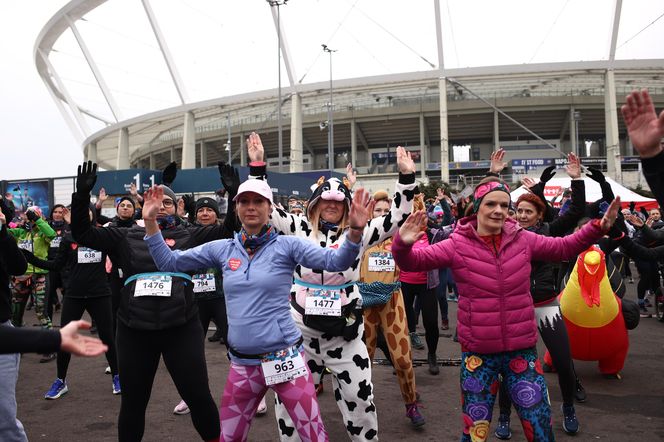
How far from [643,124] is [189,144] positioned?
4776 cm

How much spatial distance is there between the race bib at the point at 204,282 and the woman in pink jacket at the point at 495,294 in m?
3.11

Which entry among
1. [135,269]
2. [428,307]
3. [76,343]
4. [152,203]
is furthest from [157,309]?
[428,307]

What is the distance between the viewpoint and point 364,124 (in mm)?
48656

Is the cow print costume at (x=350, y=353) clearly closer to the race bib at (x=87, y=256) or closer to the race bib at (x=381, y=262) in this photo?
the race bib at (x=381, y=262)

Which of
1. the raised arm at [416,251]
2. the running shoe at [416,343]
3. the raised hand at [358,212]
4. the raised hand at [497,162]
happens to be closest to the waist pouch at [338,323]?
the raised arm at [416,251]

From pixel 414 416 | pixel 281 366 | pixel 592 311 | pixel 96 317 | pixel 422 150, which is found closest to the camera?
pixel 281 366

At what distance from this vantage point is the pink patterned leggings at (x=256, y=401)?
2.94m

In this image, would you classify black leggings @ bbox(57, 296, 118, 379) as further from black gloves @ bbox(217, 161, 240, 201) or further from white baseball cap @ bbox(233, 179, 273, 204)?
white baseball cap @ bbox(233, 179, 273, 204)

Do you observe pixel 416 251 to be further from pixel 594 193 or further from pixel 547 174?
pixel 594 193

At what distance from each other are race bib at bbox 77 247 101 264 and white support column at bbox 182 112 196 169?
42.1 metres

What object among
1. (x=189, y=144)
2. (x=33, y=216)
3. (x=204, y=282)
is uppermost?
(x=189, y=144)

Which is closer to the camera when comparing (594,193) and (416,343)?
(416,343)

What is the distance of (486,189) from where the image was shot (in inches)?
129

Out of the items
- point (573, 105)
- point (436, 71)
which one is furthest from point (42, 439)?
point (573, 105)
